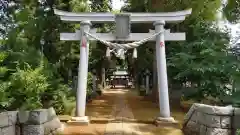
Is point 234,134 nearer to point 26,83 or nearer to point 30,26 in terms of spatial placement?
point 26,83

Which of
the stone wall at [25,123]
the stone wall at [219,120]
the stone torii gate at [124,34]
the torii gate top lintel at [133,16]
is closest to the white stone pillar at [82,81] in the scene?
the stone torii gate at [124,34]

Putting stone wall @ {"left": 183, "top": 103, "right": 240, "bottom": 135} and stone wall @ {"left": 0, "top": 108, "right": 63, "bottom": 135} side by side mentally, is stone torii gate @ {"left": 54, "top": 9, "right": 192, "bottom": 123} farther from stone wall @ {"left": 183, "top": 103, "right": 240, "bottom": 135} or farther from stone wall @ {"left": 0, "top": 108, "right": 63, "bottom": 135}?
stone wall @ {"left": 0, "top": 108, "right": 63, "bottom": 135}

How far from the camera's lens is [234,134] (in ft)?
24.0

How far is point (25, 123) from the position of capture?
23.2ft

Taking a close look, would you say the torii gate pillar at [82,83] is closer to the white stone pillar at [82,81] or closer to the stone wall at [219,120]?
the white stone pillar at [82,81]

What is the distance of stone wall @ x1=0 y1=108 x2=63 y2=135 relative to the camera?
6436 mm

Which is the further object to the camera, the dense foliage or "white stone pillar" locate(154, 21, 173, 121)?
the dense foliage

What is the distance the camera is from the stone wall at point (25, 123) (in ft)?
21.1

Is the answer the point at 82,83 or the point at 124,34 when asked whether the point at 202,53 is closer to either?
the point at 124,34

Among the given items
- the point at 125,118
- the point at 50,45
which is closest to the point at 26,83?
the point at 125,118

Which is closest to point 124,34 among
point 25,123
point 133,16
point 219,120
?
point 133,16

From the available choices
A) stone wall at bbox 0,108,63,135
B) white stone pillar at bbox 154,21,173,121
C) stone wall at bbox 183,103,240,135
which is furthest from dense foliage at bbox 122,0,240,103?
stone wall at bbox 0,108,63,135

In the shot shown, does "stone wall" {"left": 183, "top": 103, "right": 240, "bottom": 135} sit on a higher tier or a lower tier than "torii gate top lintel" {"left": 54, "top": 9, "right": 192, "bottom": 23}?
lower

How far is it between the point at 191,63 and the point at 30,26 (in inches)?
273
